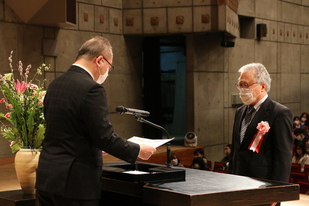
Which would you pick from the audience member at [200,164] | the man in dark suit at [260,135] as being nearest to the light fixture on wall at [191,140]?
the audience member at [200,164]

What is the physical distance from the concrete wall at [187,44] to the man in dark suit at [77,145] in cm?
586

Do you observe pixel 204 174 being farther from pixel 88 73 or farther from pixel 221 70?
pixel 221 70

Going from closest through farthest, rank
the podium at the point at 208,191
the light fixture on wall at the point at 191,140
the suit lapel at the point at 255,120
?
the podium at the point at 208,191 < the suit lapel at the point at 255,120 < the light fixture on wall at the point at 191,140

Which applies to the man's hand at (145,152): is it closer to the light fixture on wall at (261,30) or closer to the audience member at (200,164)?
the audience member at (200,164)

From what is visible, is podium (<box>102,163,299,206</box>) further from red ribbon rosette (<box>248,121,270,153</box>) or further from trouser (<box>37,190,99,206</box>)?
red ribbon rosette (<box>248,121,270,153</box>)

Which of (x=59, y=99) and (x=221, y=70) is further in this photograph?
(x=221, y=70)

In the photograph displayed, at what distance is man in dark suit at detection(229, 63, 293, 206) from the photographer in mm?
2996

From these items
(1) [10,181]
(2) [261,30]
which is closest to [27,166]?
(1) [10,181]

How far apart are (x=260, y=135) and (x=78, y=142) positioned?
1245mm

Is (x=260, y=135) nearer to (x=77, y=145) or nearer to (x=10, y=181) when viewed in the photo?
(x=77, y=145)

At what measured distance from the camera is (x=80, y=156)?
232 centimetres

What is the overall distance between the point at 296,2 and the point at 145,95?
5993 millimetres

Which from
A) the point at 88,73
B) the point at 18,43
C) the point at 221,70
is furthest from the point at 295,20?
the point at 88,73

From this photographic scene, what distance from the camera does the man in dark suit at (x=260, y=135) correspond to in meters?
3.00
